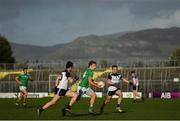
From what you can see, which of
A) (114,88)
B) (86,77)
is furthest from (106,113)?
(86,77)

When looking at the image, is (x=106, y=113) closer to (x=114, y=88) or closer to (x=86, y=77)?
(x=114, y=88)

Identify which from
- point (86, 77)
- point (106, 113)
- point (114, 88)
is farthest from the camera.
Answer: point (114, 88)

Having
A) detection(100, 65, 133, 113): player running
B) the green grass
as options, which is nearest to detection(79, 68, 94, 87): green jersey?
the green grass

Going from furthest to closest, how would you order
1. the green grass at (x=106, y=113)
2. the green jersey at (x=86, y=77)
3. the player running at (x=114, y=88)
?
1. the player running at (x=114, y=88)
2. the green jersey at (x=86, y=77)
3. the green grass at (x=106, y=113)

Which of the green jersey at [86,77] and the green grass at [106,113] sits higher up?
the green jersey at [86,77]

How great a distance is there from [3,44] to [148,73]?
63.1 metres

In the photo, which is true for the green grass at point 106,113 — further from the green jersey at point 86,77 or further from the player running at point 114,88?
the green jersey at point 86,77

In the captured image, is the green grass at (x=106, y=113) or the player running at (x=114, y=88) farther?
the player running at (x=114, y=88)

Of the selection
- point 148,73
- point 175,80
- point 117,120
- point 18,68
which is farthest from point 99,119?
point 18,68

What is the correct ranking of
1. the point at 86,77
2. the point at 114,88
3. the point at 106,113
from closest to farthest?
the point at 86,77 < the point at 106,113 < the point at 114,88

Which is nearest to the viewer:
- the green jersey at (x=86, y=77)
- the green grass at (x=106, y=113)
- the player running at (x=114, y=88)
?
the green grass at (x=106, y=113)

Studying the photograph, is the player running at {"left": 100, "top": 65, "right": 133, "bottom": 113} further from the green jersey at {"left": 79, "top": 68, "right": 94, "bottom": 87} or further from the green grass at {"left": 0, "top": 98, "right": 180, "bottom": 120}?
the green jersey at {"left": 79, "top": 68, "right": 94, "bottom": 87}

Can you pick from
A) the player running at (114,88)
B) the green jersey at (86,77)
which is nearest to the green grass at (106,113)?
the player running at (114,88)

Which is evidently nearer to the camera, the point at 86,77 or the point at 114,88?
the point at 86,77
